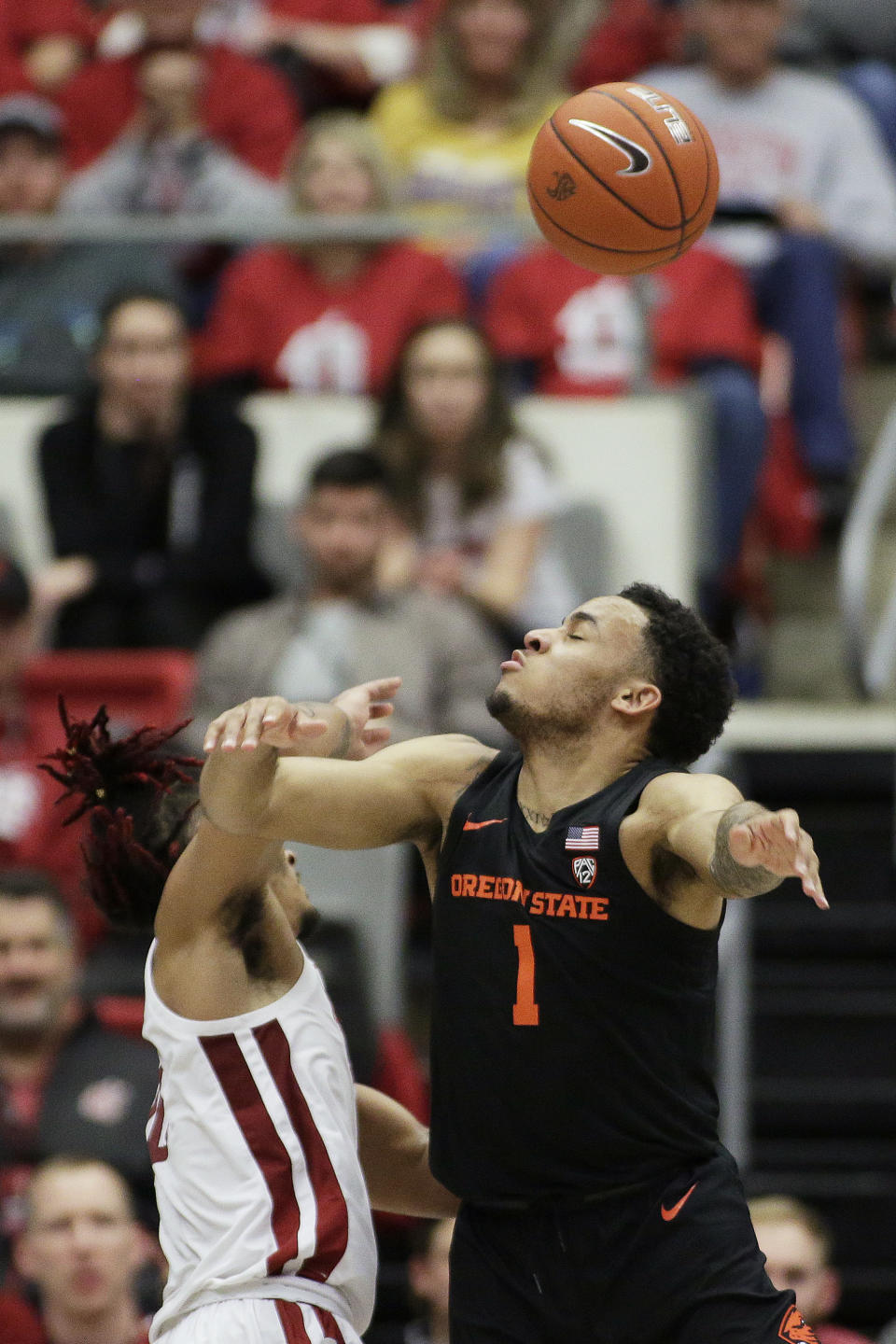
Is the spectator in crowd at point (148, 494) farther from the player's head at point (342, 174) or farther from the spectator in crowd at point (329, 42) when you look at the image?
the spectator in crowd at point (329, 42)

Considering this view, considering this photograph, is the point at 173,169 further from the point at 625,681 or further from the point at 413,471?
the point at 625,681

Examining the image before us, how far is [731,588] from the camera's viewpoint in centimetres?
906

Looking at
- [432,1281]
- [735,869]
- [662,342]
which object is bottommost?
[432,1281]

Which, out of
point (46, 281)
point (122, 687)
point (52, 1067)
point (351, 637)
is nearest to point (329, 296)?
point (46, 281)

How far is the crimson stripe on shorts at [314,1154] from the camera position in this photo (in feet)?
13.7

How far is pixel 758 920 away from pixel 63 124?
17.8 ft

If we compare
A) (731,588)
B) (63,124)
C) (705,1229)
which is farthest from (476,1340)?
(63,124)

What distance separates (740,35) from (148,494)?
3.38 metres

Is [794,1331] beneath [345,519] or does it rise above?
above

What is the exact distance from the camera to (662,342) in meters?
9.09

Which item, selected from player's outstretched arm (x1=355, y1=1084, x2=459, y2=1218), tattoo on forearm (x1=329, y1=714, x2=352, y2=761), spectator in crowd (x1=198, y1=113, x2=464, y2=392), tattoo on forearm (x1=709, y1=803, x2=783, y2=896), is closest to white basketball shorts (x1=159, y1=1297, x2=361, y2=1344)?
player's outstretched arm (x1=355, y1=1084, x2=459, y2=1218)

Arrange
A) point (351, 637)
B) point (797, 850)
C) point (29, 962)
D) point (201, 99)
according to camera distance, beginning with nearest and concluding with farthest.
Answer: point (797, 850)
point (29, 962)
point (351, 637)
point (201, 99)

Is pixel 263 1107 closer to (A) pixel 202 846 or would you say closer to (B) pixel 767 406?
(A) pixel 202 846

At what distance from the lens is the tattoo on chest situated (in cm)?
424
